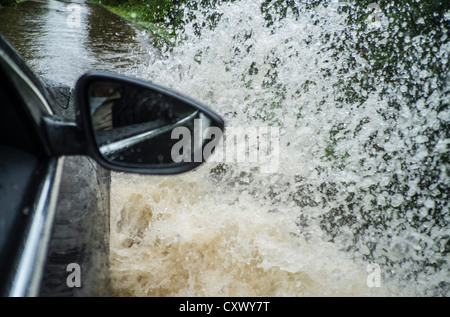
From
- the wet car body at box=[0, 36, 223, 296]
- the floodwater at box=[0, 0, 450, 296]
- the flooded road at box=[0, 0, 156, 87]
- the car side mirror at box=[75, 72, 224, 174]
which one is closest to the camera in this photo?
the wet car body at box=[0, 36, 223, 296]

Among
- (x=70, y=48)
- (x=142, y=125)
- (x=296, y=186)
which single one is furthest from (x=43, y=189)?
(x=70, y=48)

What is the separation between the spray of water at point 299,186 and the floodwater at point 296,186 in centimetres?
1

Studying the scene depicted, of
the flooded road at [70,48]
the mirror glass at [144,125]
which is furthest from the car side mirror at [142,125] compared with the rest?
the flooded road at [70,48]

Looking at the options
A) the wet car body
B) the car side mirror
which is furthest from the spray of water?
the car side mirror

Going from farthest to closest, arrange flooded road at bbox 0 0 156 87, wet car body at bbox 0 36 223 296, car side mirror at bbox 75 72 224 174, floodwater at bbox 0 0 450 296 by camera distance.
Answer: flooded road at bbox 0 0 156 87
floodwater at bbox 0 0 450 296
car side mirror at bbox 75 72 224 174
wet car body at bbox 0 36 223 296

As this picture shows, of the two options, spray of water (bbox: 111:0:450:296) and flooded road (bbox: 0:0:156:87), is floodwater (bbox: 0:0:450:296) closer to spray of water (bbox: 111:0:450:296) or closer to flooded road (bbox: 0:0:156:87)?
spray of water (bbox: 111:0:450:296)

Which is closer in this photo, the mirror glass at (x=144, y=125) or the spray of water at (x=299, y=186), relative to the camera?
the mirror glass at (x=144, y=125)

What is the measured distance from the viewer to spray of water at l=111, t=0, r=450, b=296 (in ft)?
7.76

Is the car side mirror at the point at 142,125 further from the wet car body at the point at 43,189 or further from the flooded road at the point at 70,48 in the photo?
the flooded road at the point at 70,48

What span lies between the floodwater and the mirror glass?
0.96 m

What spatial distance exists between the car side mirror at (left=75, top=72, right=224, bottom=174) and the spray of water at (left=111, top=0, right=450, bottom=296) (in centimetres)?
109

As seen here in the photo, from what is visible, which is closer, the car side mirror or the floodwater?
the car side mirror

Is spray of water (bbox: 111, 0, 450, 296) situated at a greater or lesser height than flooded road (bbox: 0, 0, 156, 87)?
lesser

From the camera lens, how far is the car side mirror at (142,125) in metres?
1.00
